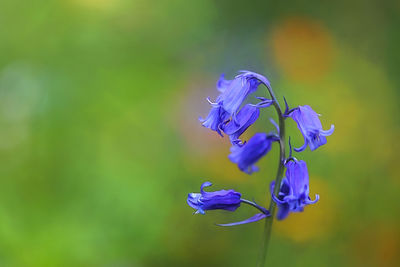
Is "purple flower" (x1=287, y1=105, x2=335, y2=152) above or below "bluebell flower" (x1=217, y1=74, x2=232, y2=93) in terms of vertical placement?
below

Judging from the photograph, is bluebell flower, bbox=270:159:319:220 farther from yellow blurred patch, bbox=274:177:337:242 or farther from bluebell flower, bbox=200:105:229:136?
yellow blurred patch, bbox=274:177:337:242

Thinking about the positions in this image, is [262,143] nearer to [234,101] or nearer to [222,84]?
[234,101]

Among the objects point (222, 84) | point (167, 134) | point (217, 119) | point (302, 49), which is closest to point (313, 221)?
point (167, 134)

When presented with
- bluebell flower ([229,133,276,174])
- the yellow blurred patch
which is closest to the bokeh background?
the yellow blurred patch

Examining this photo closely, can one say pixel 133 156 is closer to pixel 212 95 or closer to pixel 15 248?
pixel 212 95

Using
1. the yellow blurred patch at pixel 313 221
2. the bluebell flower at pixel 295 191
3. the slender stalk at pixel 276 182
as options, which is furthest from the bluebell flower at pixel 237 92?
the yellow blurred patch at pixel 313 221

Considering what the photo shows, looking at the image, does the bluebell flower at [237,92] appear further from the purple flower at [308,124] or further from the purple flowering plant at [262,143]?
the purple flower at [308,124]
